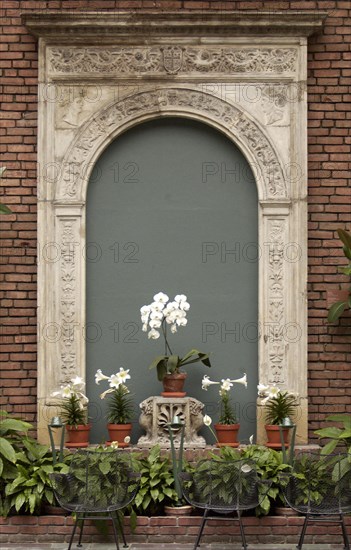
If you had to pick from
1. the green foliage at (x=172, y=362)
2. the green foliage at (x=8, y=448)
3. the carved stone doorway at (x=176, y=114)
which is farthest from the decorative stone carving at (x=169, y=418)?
the green foliage at (x=8, y=448)

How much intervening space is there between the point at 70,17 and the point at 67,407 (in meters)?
3.94

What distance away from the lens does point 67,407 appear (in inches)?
411

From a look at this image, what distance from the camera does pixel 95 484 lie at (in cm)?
889

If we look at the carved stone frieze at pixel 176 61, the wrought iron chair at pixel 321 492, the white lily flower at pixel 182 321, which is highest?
A: the carved stone frieze at pixel 176 61

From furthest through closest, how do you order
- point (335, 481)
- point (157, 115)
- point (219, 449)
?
1. point (157, 115)
2. point (219, 449)
3. point (335, 481)

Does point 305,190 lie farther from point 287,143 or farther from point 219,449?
point 219,449

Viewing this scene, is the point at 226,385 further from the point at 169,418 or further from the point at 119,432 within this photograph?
the point at 119,432

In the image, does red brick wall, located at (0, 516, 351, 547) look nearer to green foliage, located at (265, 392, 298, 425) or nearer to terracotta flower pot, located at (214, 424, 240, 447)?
terracotta flower pot, located at (214, 424, 240, 447)

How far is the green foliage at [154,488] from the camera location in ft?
31.1

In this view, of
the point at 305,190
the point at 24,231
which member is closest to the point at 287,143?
the point at 305,190

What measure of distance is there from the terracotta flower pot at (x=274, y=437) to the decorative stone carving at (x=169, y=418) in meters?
0.65

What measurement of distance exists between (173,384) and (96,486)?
1777 millimetres

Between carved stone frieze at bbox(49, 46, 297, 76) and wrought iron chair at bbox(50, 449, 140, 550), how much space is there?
408cm

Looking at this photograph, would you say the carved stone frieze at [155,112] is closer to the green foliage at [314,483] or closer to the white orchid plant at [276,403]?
the white orchid plant at [276,403]
